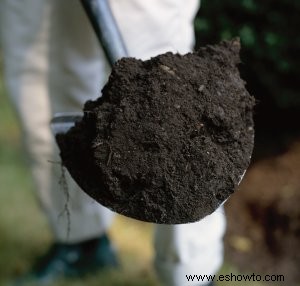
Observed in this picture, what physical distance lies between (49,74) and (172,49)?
33 centimetres

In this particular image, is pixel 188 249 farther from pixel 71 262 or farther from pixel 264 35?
pixel 264 35

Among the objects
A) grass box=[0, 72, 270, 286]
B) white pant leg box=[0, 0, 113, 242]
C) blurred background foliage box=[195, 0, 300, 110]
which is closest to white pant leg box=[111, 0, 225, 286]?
white pant leg box=[0, 0, 113, 242]

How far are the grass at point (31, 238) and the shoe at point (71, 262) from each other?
3 cm

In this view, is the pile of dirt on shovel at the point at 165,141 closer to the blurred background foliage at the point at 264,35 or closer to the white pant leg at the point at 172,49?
the white pant leg at the point at 172,49

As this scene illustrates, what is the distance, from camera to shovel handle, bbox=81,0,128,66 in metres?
1.04

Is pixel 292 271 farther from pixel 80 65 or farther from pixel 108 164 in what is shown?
pixel 108 164

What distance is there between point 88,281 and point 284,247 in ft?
1.92

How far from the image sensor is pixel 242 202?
6.52ft

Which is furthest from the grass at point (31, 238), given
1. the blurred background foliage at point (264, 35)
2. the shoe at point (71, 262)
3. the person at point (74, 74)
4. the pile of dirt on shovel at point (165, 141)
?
the pile of dirt on shovel at point (165, 141)

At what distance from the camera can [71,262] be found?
1.78 meters

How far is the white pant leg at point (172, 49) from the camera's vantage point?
127 cm

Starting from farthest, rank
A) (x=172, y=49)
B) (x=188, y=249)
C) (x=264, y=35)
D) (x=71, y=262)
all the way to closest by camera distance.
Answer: (x=264, y=35) → (x=71, y=262) → (x=188, y=249) → (x=172, y=49)

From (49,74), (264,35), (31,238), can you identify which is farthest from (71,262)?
(264,35)

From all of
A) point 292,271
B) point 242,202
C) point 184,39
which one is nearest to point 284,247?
point 292,271
